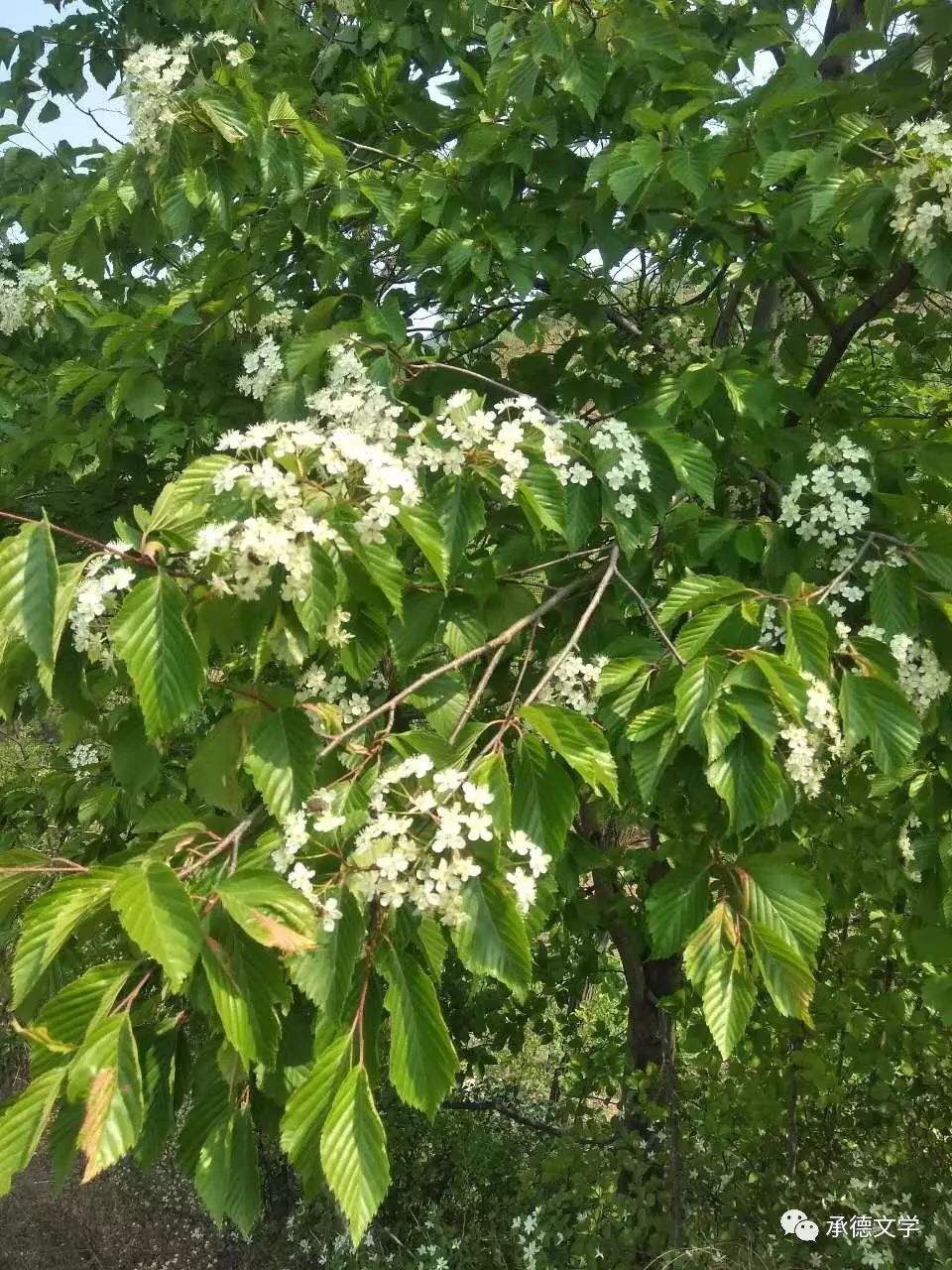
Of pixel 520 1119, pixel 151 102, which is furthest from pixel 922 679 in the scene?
pixel 520 1119

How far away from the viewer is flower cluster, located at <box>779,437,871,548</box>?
81.4 inches

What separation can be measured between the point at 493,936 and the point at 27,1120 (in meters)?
0.54

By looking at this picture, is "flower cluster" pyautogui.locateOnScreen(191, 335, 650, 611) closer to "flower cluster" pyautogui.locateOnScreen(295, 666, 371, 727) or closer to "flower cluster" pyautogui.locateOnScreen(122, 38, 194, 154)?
"flower cluster" pyautogui.locateOnScreen(295, 666, 371, 727)

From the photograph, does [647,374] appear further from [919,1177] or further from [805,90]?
[919,1177]

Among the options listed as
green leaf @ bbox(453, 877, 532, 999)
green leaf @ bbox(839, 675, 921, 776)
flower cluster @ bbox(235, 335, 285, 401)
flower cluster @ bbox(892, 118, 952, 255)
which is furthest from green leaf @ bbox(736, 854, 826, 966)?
flower cluster @ bbox(235, 335, 285, 401)

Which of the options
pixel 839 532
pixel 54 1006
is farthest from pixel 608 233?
pixel 54 1006

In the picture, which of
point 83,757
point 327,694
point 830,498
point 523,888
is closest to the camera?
point 523,888

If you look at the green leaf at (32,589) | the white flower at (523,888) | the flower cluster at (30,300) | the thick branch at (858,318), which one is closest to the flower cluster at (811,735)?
the white flower at (523,888)

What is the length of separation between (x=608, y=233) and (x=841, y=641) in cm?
116

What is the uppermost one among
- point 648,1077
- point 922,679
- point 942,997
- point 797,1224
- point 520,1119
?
point 922,679

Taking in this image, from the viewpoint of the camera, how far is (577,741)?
4.76 feet

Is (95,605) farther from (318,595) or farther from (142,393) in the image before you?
(142,393)

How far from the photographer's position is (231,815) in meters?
1.62

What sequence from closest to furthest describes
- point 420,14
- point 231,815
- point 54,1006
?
1. point 54,1006
2. point 231,815
3. point 420,14
